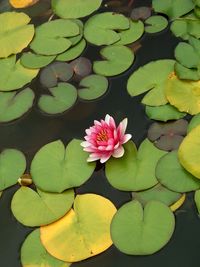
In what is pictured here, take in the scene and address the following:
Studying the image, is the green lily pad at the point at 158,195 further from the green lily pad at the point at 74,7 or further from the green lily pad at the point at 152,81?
Result: the green lily pad at the point at 74,7

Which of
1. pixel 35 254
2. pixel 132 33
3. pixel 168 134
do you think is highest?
pixel 132 33

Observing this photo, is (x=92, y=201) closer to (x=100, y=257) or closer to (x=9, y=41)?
(x=100, y=257)

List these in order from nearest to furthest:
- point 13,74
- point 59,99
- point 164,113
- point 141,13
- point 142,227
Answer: point 142,227, point 164,113, point 59,99, point 13,74, point 141,13

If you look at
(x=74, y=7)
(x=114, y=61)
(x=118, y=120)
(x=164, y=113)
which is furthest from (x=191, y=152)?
(x=74, y=7)

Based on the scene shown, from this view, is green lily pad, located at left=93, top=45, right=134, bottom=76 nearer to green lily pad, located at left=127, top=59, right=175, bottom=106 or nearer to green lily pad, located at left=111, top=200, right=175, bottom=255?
green lily pad, located at left=127, top=59, right=175, bottom=106

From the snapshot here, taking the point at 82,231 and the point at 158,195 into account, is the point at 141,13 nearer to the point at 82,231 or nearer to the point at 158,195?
the point at 158,195

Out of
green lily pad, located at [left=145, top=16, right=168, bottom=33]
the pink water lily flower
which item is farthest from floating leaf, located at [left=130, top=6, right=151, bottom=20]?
the pink water lily flower
